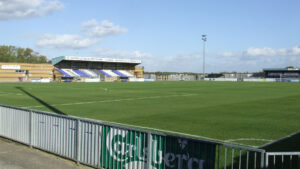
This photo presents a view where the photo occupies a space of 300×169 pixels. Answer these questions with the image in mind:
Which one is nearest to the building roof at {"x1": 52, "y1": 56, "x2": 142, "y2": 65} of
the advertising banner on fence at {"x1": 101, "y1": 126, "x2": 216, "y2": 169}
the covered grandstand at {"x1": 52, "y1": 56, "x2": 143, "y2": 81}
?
the covered grandstand at {"x1": 52, "y1": 56, "x2": 143, "y2": 81}

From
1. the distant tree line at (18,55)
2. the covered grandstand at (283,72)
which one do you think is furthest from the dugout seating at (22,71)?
the covered grandstand at (283,72)

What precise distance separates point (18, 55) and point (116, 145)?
13386cm

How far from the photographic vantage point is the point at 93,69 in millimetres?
113000

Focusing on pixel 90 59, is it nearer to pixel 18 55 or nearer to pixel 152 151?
pixel 18 55

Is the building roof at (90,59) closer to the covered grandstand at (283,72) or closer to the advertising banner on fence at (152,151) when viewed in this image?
the covered grandstand at (283,72)

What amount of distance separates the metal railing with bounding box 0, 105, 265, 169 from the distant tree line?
121 metres

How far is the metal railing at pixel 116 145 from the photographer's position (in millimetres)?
6223

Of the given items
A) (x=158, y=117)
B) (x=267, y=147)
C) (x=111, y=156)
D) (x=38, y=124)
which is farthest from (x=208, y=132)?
(x=38, y=124)

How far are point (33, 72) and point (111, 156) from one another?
96626 mm

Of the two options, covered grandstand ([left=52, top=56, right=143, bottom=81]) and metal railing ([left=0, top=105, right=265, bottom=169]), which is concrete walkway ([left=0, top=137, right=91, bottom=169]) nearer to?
metal railing ([left=0, top=105, right=265, bottom=169])

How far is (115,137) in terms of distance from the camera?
7637mm

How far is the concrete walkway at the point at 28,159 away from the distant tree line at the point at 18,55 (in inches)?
4789

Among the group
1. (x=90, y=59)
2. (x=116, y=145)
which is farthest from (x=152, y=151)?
(x=90, y=59)

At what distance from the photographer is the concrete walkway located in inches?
313
